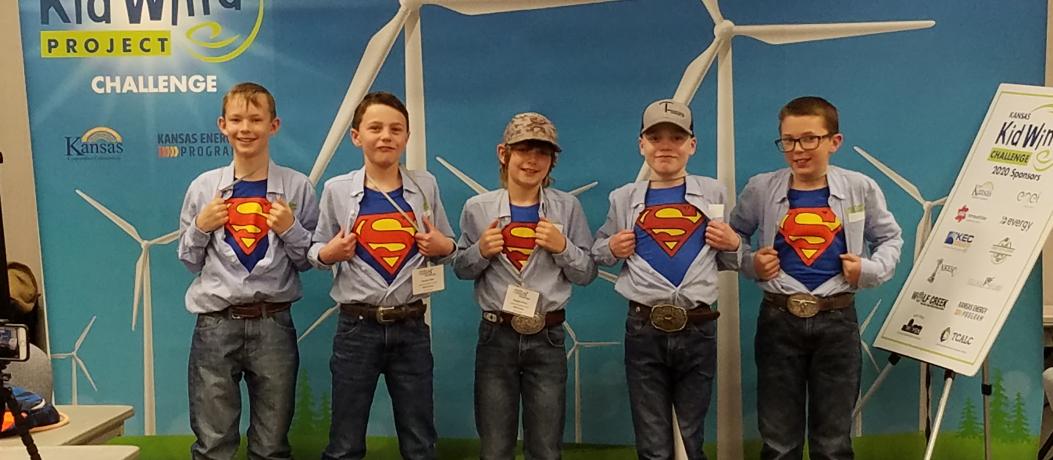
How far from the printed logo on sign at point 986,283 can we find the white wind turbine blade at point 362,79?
251 centimetres

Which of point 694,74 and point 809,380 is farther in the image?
point 694,74

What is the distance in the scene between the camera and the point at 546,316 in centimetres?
308

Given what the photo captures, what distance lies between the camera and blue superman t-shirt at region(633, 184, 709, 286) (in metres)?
3.04

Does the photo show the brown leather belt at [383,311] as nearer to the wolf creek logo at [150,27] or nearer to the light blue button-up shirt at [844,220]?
the light blue button-up shirt at [844,220]

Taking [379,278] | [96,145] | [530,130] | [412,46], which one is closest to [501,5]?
[412,46]

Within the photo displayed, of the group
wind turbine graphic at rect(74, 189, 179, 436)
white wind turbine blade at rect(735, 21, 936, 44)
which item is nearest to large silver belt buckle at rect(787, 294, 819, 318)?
white wind turbine blade at rect(735, 21, 936, 44)

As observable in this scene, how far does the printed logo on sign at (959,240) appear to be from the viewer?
10.6 feet

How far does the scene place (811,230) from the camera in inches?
122

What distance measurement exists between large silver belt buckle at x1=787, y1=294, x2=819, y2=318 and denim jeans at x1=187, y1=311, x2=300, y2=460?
1.89 m

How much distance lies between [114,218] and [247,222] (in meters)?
1.01

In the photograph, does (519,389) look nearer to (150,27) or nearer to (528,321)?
(528,321)

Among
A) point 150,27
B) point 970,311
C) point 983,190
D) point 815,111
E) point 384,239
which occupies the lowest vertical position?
point 970,311

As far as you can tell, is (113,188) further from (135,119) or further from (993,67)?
(993,67)

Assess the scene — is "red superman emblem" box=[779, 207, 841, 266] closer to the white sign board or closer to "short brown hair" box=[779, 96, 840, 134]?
"short brown hair" box=[779, 96, 840, 134]
